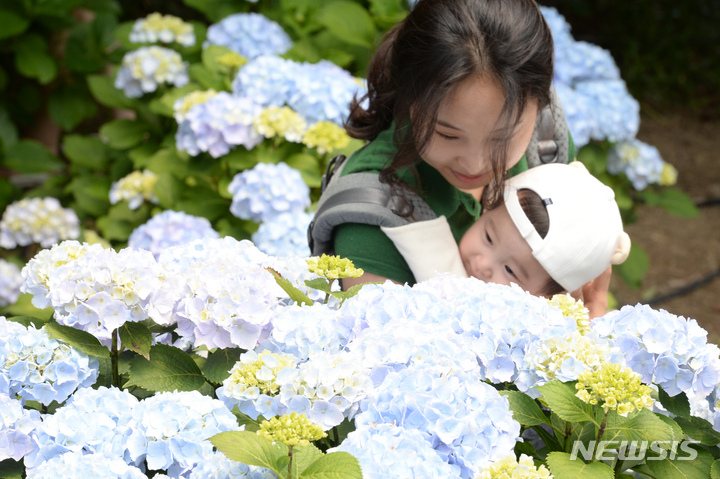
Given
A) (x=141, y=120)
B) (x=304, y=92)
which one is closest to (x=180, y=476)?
(x=304, y=92)

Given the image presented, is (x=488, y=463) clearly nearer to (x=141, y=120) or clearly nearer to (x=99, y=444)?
(x=99, y=444)

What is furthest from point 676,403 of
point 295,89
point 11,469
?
point 295,89

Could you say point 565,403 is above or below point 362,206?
above

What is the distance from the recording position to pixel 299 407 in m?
0.83

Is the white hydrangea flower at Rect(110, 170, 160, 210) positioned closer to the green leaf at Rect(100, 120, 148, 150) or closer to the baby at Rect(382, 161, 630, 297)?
the green leaf at Rect(100, 120, 148, 150)

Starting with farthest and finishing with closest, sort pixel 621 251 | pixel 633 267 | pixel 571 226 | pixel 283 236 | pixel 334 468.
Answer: pixel 633 267, pixel 283 236, pixel 621 251, pixel 571 226, pixel 334 468

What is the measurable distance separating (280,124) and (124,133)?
966 millimetres

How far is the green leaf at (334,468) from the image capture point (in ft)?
2.38

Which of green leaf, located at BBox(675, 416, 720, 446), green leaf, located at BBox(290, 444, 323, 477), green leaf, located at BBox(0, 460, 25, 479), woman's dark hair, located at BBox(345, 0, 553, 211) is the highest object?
woman's dark hair, located at BBox(345, 0, 553, 211)

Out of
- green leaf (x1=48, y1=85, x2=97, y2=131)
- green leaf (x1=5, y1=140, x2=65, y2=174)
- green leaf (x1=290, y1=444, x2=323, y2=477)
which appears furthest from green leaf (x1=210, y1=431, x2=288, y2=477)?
green leaf (x1=48, y1=85, x2=97, y2=131)

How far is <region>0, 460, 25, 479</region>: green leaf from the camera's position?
88 cm

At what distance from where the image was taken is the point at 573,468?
2.76 feet

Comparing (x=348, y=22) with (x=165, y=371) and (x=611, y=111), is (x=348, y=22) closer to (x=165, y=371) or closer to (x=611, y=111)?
(x=611, y=111)

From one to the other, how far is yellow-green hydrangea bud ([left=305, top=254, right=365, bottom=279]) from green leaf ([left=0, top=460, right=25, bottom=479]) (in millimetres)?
452
